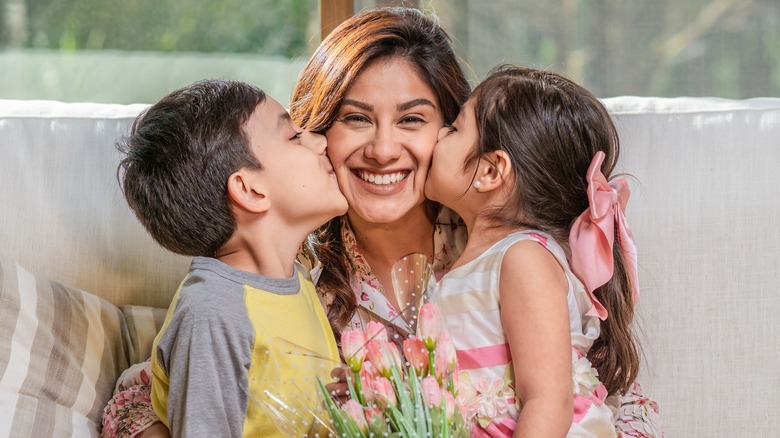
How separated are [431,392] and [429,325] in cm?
12

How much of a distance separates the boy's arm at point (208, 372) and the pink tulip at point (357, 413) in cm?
26

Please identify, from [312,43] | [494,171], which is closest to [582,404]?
[494,171]

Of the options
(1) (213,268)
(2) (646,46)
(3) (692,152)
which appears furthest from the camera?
(2) (646,46)

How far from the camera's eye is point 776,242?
6.82ft

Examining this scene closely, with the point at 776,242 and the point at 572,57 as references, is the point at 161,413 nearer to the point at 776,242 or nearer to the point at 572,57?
the point at 776,242

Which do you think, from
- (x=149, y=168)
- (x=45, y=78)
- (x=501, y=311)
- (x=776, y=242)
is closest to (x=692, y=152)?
(x=776, y=242)

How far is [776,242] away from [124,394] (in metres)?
1.46

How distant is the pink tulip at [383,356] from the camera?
1.29m

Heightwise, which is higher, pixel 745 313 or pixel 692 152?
pixel 692 152

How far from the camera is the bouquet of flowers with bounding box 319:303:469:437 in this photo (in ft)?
4.08

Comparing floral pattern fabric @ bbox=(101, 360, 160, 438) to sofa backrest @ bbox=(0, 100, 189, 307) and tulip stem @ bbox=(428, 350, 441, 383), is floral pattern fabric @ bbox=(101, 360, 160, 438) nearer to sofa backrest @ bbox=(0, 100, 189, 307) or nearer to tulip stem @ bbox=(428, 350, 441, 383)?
sofa backrest @ bbox=(0, 100, 189, 307)

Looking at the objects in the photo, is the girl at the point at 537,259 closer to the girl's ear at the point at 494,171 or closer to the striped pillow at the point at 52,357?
the girl's ear at the point at 494,171

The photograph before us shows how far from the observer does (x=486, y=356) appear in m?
1.64

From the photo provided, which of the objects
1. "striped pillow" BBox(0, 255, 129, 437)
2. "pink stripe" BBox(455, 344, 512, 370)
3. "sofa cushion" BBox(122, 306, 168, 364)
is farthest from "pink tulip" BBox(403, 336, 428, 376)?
"sofa cushion" BBox(122, 306, 168, 364)
